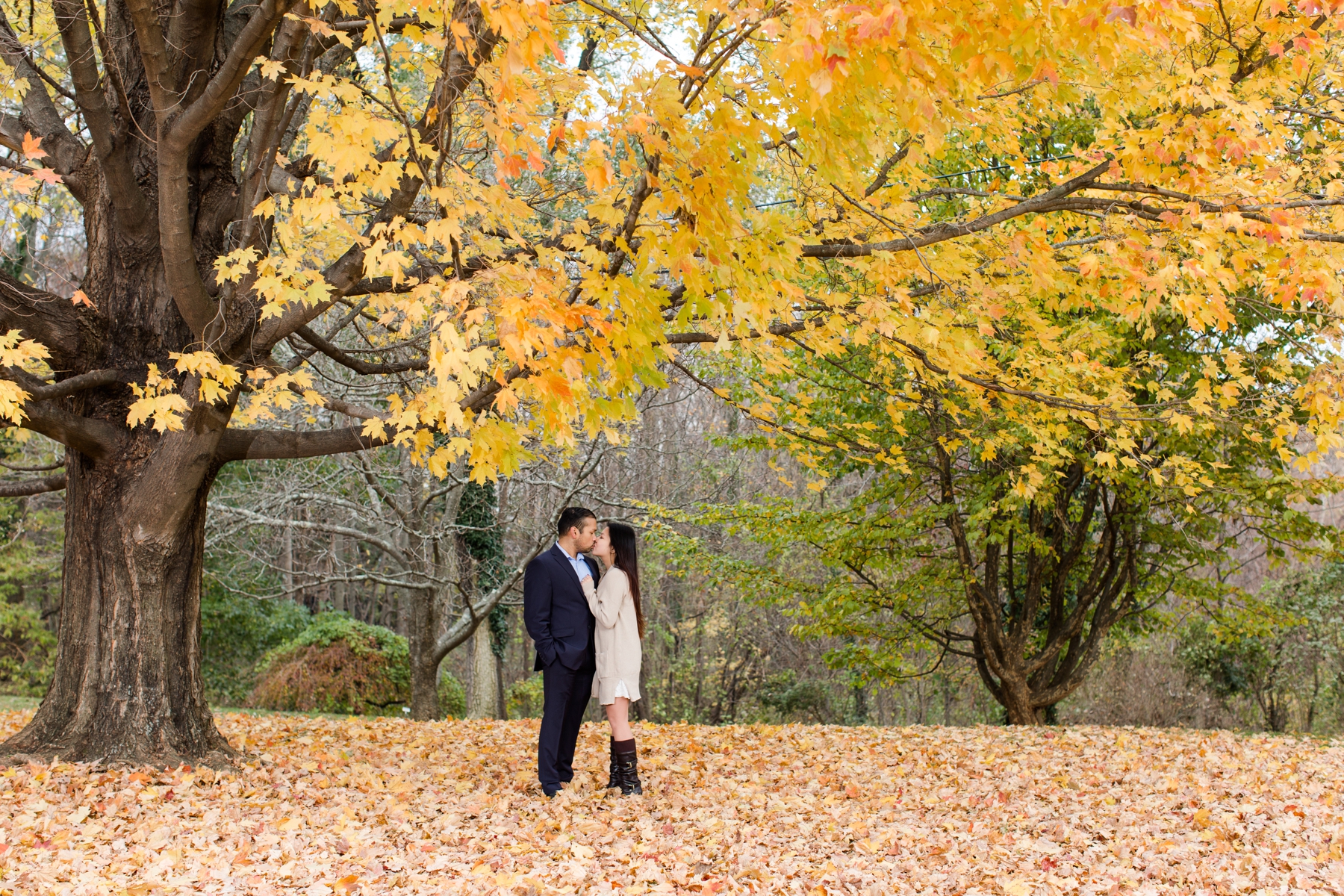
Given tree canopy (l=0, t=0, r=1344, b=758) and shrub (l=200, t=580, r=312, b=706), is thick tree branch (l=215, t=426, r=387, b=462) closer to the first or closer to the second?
tree canopy (l=0, t=0, r=1344, b=758)

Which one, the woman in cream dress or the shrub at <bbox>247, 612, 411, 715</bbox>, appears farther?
the shrub at <bbox>247, 612, 411, 715</bbox>

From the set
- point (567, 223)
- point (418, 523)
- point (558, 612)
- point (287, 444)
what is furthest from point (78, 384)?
point (418, 523)

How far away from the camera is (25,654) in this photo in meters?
17.0

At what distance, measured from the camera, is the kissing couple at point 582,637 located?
17.3 ft

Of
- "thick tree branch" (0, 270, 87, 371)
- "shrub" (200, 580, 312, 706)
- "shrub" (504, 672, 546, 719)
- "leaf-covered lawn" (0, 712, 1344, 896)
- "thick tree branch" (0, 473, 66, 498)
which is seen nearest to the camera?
"leaf-covered lawn" (0, 712, 1344, 896)

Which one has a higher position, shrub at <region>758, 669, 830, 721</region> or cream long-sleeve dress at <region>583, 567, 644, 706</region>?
cream long-sleeve dress at <region>583, 567, 644, 706</region>

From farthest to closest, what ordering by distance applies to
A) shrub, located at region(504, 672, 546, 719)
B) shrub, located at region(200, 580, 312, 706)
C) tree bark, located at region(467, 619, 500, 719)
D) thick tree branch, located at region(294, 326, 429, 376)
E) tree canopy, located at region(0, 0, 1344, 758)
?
1. shrub, located at region(504, 672, 546, 719)
2. shrub, located at region(200, 580, 312, 706)
3. tree bark, located at region(467, 619, 500, 719)
4. thick tree branch, located at region(294, 326, 429, 376)
5. tree canopy, located at region(0, 0, 1344, 758)

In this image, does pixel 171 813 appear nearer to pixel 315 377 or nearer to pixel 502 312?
pixel 502 312

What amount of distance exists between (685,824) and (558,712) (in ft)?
3.21

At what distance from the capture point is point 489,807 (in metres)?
4.97

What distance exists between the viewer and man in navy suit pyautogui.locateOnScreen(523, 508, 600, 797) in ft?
17.3

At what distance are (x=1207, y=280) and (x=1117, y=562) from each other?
635 centimetres

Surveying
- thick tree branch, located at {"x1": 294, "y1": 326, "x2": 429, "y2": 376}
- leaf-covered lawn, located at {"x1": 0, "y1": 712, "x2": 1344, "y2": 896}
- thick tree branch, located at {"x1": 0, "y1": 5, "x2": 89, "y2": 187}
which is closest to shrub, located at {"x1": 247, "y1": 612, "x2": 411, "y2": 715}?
leaf-covered lawn, located at {"x1": 0, "y1": 712, "x2": 1344, "y2": 896}

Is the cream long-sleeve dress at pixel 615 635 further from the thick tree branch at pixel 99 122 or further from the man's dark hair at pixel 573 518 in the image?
the thick tree branch at pixel 99 122
